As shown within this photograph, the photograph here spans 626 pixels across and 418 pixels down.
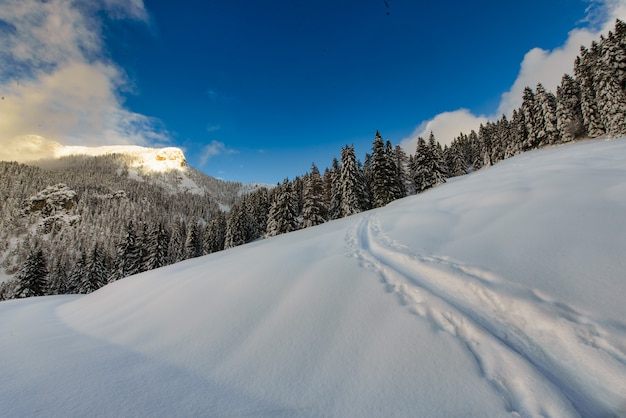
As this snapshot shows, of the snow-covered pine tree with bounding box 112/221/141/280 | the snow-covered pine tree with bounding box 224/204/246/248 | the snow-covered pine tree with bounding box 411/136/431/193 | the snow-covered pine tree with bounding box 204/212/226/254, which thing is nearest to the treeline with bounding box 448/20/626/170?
the snow-covered pine tree with bounding box 411/136/431/193

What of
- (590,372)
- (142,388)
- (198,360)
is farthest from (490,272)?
(142,388)

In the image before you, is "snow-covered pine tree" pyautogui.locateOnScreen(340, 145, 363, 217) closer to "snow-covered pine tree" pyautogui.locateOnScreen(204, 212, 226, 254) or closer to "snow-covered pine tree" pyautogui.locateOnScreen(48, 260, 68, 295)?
"snow-covered pine tree" pyautogui.locateOnScreen(204, 212, 226, 254)

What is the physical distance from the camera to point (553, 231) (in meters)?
5.79

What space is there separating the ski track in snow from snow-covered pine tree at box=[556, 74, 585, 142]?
5157cm

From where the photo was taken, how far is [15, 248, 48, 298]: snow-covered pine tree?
34.5 m

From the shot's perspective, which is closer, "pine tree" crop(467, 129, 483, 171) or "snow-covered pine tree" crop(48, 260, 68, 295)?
"snow-covered pine tree" crop(48, 260, 68, 295)

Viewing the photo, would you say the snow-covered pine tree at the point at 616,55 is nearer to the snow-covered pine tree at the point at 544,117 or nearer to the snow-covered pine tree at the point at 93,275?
the snow-covered pine tree at the point at 544,117

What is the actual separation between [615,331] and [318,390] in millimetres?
3672

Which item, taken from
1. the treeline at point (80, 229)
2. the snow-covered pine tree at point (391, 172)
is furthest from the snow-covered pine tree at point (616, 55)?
the treeline at point (80, 229)

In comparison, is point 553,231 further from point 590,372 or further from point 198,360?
point 198,360

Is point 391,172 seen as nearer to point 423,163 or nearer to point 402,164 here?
point 423,163

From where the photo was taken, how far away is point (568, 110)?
3912 centimetres

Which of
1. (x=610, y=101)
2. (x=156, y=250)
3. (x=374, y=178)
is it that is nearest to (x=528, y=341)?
(x=374, y=178)

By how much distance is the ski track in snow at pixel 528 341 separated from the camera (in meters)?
2.45
